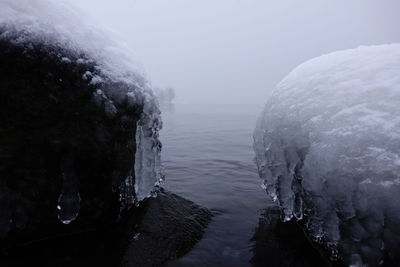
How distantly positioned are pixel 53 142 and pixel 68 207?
0.87 metres

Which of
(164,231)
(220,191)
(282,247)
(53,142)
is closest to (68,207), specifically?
(53,142)

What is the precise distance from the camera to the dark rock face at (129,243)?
3.35 meters

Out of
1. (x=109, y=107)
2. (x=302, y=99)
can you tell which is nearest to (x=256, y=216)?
(x=302, y=99)

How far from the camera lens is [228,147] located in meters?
11.7

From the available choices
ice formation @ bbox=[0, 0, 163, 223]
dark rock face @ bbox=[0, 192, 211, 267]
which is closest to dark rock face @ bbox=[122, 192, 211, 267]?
dark rock face @ bbox=[0, 192, 211, 267]

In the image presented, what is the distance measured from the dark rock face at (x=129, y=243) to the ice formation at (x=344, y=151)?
153cm

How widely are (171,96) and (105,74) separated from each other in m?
49.1

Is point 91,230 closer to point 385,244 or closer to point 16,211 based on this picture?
point 16,211

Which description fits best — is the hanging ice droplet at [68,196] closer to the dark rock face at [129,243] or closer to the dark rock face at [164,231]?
the dark rock face at [129,243]

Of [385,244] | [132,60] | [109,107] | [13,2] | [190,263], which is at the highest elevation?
[13,2]

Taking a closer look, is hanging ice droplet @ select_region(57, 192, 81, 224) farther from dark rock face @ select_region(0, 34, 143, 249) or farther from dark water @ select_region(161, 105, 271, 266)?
dark water @ select_region(161, 105, 271, 266)

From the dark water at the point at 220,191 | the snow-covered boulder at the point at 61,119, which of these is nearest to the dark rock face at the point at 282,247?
the dark water at the point at 220,191

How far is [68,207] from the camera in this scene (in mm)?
3680

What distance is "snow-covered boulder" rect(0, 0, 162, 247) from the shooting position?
126 inches
